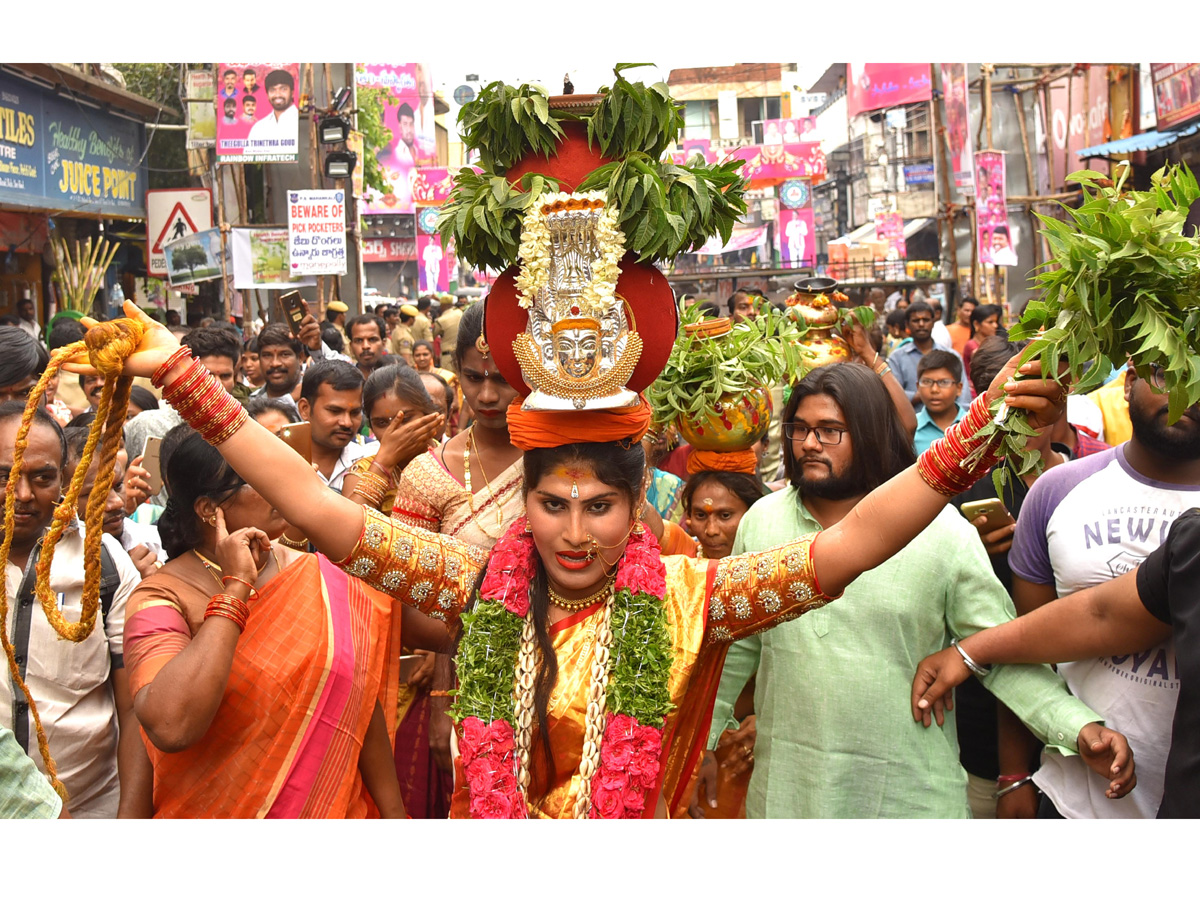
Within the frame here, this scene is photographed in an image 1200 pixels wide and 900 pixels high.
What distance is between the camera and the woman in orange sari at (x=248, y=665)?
9.20 ft

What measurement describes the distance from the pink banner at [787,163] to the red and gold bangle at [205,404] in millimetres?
28170

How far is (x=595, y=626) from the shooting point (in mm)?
2727

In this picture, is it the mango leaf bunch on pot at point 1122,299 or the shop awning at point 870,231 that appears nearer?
the mango leaf bunch on pot at point 1122,299

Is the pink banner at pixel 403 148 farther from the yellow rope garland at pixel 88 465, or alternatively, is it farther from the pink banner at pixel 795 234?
the yellow rope garland at pixel 88 465

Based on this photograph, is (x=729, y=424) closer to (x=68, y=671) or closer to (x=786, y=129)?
(x=68, y=671)

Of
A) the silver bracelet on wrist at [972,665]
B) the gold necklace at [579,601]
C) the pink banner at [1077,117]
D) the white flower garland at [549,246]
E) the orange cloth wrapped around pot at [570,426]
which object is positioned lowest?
the silver bracelet on wrist at [972,665]

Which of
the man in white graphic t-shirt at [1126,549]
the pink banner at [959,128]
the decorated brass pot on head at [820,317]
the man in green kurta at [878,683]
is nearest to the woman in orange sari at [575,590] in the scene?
the man in white graphic t-shirt at [1126,549]

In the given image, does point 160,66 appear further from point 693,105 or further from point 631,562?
point 693,105

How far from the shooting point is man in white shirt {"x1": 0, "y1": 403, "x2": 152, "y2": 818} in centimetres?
301

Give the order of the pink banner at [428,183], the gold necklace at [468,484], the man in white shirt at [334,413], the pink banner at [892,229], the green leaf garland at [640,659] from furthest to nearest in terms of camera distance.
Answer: the pink banner at [428,183] < the pink banner at [892,229] < the man in white shirt at [334,413] < the gold necklace at [468,484] < the green leaf garland at [640,659]

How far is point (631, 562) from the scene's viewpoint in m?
2.72

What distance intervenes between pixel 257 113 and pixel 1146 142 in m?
13.0

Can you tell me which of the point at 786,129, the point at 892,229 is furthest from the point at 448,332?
the point at 786,129

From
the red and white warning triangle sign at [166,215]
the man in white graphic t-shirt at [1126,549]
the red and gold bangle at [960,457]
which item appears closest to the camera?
the red and gold bangle at [960,457]
